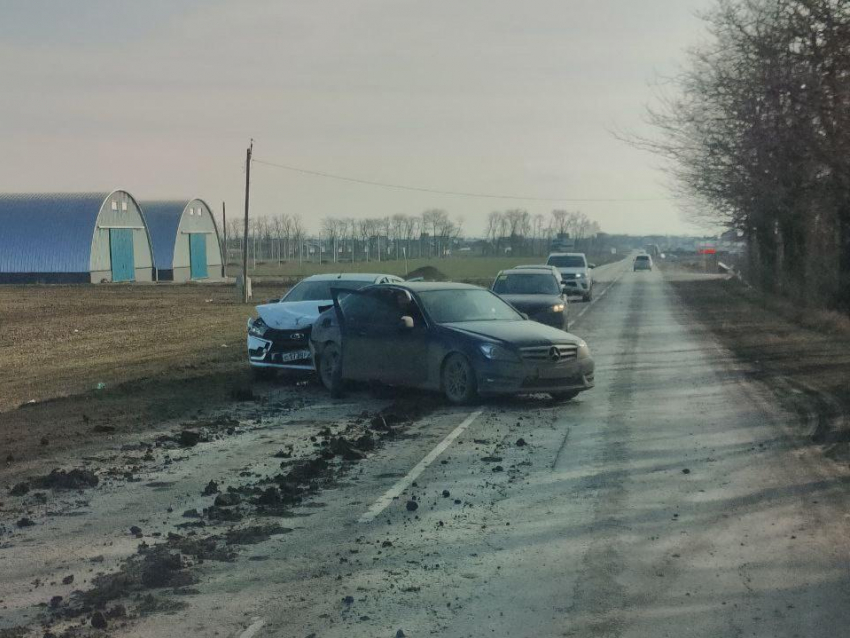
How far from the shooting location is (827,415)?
12.2m

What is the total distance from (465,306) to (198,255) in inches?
2682

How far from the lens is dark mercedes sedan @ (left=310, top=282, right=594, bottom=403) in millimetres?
13008

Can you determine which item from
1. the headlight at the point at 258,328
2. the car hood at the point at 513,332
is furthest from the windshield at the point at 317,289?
the car hood at the point at 513,332

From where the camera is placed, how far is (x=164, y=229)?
75.1 meters

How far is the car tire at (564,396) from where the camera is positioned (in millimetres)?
13492

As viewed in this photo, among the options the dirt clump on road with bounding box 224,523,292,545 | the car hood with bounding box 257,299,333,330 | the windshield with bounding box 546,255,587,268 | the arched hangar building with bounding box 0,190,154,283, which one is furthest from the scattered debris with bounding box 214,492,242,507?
the arched hangar building with bounding box 0,190,154,283

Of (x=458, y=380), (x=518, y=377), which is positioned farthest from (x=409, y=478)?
(x=458, y=380)

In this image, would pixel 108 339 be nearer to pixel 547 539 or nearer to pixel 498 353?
pixel 498 353

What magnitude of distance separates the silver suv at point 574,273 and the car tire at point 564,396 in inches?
1027

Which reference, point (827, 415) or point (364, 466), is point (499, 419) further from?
point (827, 415)

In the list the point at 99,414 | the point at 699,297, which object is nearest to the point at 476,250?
the point at 699,297

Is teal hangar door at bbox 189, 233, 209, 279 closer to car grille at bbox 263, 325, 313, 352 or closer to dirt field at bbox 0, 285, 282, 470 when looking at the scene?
dirt field at bbox 0, 285, 282, 470

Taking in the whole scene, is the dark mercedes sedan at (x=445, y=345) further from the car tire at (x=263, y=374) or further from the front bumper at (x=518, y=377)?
the car tire at (x=263, y=374)

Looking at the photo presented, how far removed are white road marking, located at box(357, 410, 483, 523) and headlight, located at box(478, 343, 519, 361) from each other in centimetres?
113
